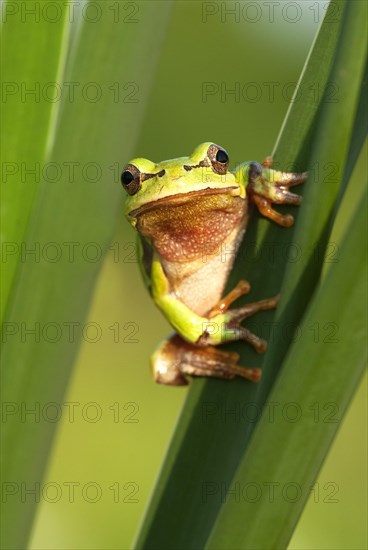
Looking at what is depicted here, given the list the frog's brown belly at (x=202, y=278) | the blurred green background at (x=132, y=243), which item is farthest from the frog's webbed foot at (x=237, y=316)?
the blurred green background at (x=132, y=243)

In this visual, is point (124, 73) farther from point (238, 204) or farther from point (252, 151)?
point (252, 151)

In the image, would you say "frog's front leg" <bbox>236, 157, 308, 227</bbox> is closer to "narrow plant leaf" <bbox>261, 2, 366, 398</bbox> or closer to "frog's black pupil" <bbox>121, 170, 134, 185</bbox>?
"narrow plant leaf" <bbox>261, 2, 366, 398</bbox>

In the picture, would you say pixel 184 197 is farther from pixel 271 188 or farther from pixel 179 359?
pixel 179 359

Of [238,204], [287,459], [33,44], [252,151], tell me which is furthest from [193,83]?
[287,459]

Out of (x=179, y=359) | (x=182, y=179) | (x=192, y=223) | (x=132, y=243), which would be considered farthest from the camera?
(x=132, y=243)

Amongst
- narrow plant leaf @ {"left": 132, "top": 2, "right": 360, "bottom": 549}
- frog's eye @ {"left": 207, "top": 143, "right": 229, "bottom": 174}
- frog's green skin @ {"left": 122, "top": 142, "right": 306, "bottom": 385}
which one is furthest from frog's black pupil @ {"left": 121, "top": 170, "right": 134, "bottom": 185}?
narrow plant leaf @ {"left": 132, "top": 2, "right": 360, "bottom": 549}

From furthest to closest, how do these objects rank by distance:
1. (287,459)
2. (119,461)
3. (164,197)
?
(119,461)
(164,197)
(287,459)

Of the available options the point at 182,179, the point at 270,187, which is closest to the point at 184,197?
the point at 182,179
